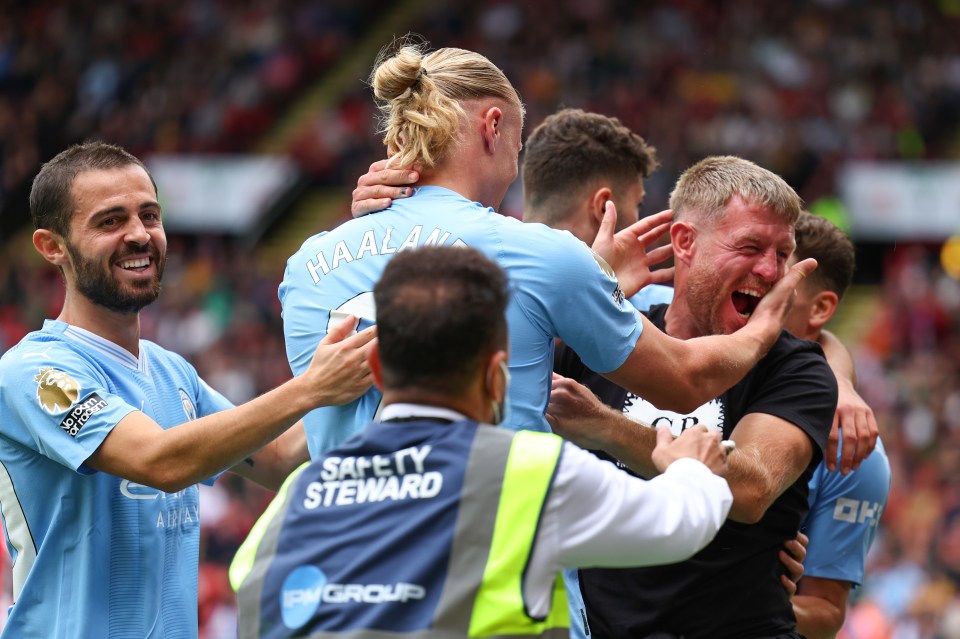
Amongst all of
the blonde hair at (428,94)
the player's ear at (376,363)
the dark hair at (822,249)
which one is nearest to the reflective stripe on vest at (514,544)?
the player's ear at (376,363)

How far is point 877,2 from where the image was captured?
19844 mm

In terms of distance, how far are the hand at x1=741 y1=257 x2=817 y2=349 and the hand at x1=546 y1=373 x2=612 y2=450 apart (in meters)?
0.55

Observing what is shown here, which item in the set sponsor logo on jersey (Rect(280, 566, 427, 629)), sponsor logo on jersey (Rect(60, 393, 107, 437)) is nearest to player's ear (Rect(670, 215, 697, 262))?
sponsor logo on jersey (Rect(60, 393, 107, 437))

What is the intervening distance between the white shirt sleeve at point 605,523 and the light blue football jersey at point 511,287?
637mm

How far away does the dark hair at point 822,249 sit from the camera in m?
5.09

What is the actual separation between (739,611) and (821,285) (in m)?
1.64

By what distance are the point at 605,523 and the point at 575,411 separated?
3.27 feet

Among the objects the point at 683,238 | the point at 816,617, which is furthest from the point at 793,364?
the point at 816,617

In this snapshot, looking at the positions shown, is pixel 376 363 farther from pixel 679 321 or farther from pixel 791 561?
pixel 791 561

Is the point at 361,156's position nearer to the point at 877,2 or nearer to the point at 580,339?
the point at 877,2

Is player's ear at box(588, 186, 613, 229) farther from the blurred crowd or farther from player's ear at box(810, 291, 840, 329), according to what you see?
the blurred crowd

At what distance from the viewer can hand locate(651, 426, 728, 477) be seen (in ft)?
9.98

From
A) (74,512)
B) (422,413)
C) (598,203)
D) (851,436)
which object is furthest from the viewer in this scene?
(598,203)

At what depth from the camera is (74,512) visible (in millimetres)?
3869
